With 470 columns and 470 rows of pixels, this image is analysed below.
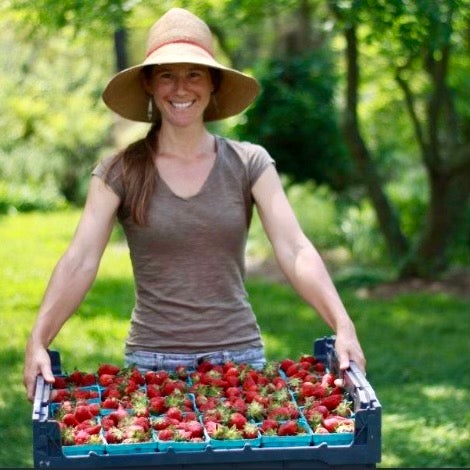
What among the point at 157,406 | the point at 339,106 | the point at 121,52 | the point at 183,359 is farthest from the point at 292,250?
the point at 339,106

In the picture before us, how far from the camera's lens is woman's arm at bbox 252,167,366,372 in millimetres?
3676

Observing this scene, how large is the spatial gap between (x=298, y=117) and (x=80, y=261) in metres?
9.39

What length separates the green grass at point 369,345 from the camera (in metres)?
6.31

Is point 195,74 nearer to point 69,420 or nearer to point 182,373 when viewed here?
point 182,373

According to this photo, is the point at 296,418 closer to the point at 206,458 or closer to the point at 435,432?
the point at 206,458

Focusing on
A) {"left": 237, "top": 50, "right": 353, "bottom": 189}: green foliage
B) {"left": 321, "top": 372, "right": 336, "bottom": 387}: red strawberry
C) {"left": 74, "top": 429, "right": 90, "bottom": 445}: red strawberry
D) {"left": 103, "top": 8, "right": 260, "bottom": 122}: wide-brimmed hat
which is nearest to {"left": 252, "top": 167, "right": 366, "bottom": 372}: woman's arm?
{"left": 321, "top": 372, "right": 336, "bottom": 387}: red strawberry

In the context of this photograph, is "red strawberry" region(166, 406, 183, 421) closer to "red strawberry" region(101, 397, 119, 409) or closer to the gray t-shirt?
"red strawberry" region(101, 397, 119, 409)

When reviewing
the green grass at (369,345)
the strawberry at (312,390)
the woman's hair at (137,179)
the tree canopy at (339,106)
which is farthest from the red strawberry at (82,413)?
the tree canopy at (339,106)

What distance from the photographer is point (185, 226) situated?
3.77 metres

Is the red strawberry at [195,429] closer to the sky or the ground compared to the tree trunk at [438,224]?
closer to the ground

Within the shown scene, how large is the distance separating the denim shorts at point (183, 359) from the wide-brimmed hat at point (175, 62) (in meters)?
0.79

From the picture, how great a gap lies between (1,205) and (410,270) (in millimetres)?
9308

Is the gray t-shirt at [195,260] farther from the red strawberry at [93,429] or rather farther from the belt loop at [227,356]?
the red strawberry at [93,429]

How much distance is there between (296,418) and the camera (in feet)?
10.2
